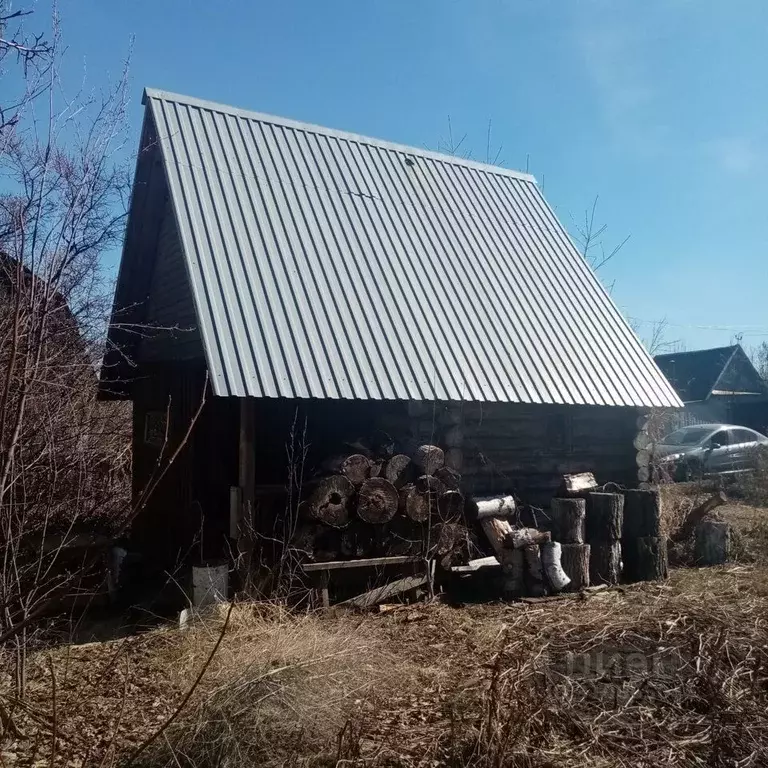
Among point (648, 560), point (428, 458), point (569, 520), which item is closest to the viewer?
point (428, 458)

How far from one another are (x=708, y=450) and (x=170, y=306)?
15.7 meters

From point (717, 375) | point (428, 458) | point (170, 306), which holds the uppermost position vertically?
point (717, 375)

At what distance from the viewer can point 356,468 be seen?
26.2 feet

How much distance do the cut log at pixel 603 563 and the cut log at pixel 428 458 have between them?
2326mm

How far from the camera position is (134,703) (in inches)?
216

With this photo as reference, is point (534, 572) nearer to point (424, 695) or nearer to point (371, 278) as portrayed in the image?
point (424, 695)

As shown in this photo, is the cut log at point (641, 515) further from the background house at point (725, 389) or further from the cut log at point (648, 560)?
the background house at point (725, 389)

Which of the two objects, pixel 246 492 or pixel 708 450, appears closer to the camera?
pixel 246 492

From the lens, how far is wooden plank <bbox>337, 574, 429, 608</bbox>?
25.9 feet

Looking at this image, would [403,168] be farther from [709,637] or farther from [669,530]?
[709,637]

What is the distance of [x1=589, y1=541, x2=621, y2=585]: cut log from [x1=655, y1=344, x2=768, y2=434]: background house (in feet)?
73.6

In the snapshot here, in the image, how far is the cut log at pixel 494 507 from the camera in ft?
29.1

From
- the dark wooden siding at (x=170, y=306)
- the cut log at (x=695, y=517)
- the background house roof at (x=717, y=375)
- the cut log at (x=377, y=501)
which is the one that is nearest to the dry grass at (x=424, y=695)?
the cut log at (x=377, y=501)

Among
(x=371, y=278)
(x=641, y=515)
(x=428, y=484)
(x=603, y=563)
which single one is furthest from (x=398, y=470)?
(x=641, y=515)
